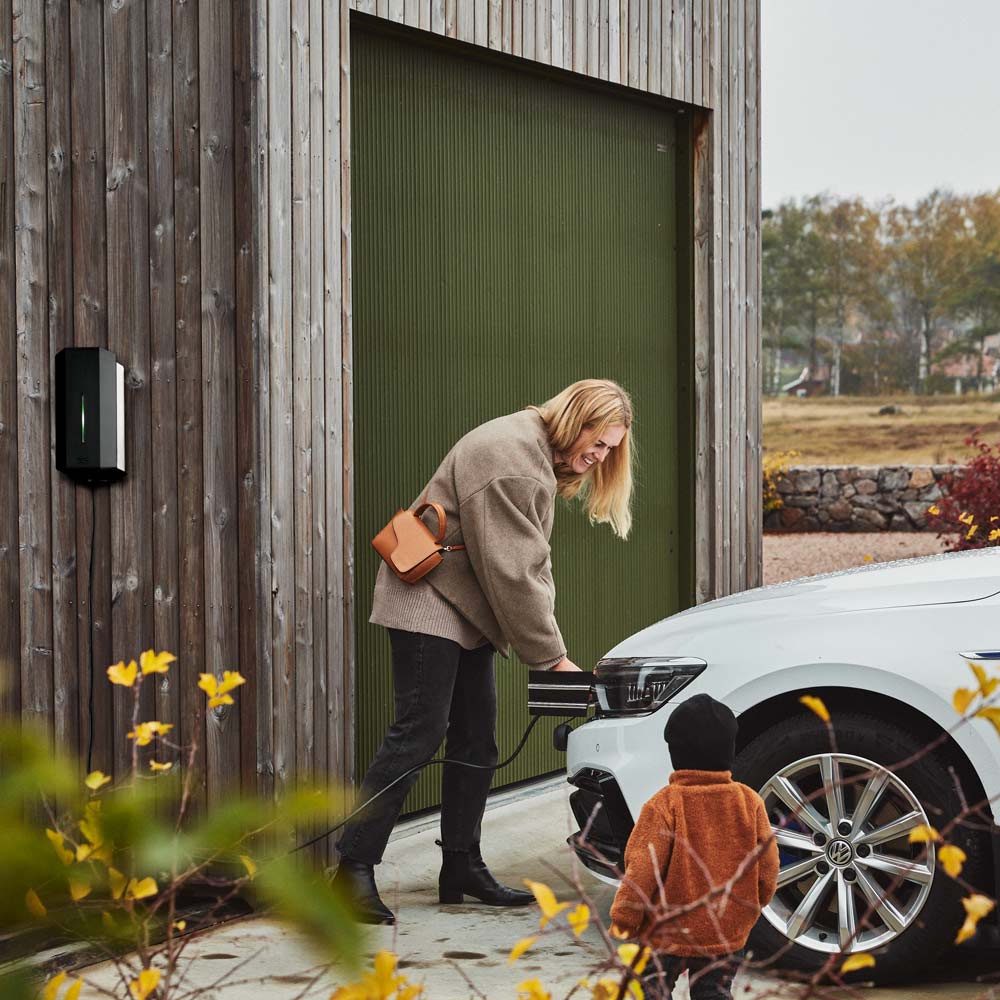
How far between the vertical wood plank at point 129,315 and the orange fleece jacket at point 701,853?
231 cm

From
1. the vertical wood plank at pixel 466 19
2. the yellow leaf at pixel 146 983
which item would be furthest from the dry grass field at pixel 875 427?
the yellow leaf at pixel 146 983

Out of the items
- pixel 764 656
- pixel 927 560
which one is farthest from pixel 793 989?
pixel 927 560

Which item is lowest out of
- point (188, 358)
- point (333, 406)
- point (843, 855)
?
point (843, 855)

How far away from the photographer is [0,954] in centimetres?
125

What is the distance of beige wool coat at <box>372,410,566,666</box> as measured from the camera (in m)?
4.78

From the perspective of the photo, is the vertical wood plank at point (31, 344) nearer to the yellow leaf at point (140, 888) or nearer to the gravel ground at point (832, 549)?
the yellow leaf at point (140, 888)

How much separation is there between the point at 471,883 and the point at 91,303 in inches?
88.2

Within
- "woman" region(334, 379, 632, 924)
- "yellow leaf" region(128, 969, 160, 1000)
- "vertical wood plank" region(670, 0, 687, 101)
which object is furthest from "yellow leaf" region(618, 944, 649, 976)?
"vertical wood plank" region(670, 0, 687, 101)

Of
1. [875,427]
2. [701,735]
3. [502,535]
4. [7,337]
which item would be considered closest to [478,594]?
[502,535]

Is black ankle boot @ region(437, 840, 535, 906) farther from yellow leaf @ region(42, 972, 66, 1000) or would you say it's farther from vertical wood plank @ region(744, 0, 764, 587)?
yellow leaf @ region(42, 972, 66, 1000)

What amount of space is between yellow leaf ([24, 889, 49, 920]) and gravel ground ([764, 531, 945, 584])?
18.0 metres

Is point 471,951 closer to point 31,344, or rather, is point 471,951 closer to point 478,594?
point 478,594

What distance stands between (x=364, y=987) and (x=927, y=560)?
363 cm

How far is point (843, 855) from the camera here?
4.10m
